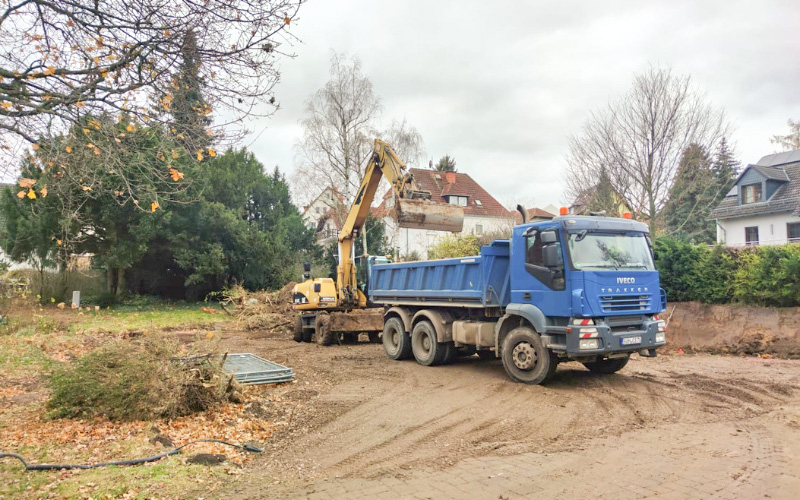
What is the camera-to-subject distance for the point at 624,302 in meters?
9.06

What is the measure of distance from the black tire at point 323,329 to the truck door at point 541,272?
7221mm

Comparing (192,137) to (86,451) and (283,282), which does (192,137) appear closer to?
(86,451)

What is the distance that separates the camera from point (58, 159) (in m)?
7.20

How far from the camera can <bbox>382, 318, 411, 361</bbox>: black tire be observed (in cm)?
1271

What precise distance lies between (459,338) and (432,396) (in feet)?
7.66

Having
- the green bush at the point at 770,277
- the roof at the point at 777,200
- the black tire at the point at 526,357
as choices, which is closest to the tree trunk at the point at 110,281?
the black tire at the point at 526,357

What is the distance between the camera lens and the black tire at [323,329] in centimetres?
1570

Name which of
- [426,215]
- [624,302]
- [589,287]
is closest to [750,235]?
[426,215]

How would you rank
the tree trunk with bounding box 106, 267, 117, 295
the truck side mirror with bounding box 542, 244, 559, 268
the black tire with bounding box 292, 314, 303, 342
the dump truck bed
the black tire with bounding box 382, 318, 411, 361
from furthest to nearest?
the tree trunk with bounding box 106, 267, 117, 295, the black tire with bounding box 292, 314, 303, 342, the black tire with bounding box 382, 318, 411, 361, the dump truck bed, the truck side mirror with bounding box 542, 244, 559, 268

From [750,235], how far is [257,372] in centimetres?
3042


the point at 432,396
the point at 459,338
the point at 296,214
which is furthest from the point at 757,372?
the point at 296,214

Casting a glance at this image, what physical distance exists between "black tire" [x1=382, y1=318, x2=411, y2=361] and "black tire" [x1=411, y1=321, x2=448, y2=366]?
0.22 m

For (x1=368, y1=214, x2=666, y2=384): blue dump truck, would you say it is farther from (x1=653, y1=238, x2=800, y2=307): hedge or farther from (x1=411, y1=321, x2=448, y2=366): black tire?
(x1=653, y1=238, x2=800, y2=307): hedge

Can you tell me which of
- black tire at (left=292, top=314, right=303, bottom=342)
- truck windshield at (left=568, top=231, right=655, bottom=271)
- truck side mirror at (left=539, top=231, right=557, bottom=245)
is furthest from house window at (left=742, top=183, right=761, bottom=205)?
truck side mirror at (left=539, top=231, right=557, bottom=245)
